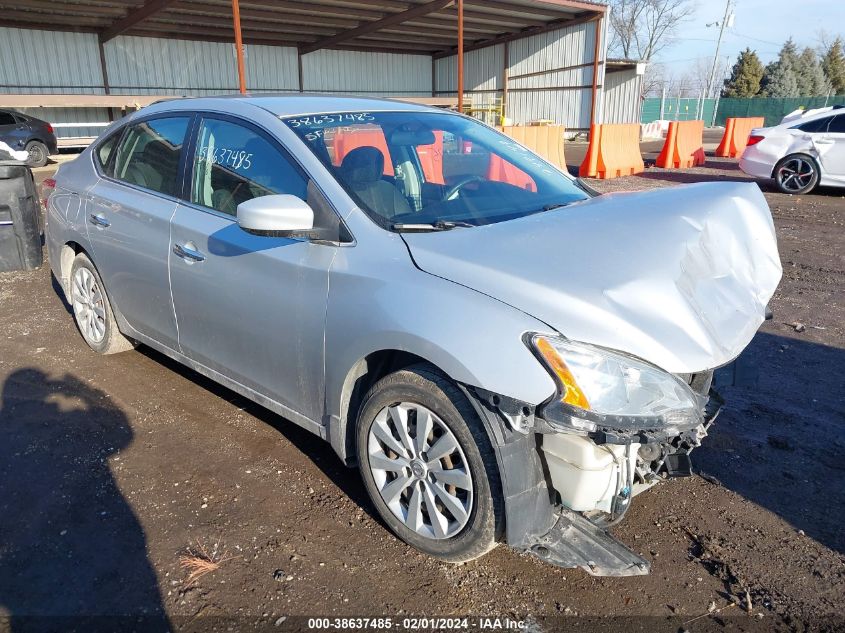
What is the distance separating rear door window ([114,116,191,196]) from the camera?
3697 millimetres

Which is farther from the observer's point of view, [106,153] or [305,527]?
[106,153]

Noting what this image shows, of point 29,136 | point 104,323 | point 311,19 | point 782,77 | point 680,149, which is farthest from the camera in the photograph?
point 782,77

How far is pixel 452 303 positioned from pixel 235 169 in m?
1.60

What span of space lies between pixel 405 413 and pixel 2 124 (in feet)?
63.1

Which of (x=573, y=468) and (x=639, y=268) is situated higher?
(x=639, y=268)

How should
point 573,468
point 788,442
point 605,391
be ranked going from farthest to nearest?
point 788,442 → point 573,468 → point 605,391

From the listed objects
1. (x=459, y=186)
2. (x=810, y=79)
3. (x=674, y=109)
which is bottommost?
(x=459, y=186)

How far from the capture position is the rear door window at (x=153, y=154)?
3697 millimetres

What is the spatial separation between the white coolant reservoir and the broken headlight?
5.1 inches

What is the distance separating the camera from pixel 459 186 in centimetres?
323

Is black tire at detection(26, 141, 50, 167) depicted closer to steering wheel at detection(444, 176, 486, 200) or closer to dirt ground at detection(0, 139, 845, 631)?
dirt ground at detection(0, 139, 845, 631)

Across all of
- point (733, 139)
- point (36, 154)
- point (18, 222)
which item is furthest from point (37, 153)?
point (733, 139)

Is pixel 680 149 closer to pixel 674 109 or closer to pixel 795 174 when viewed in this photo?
pixel 795 174

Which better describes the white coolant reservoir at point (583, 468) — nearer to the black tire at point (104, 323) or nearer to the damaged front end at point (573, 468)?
the damaged front end at point (573, 468)
